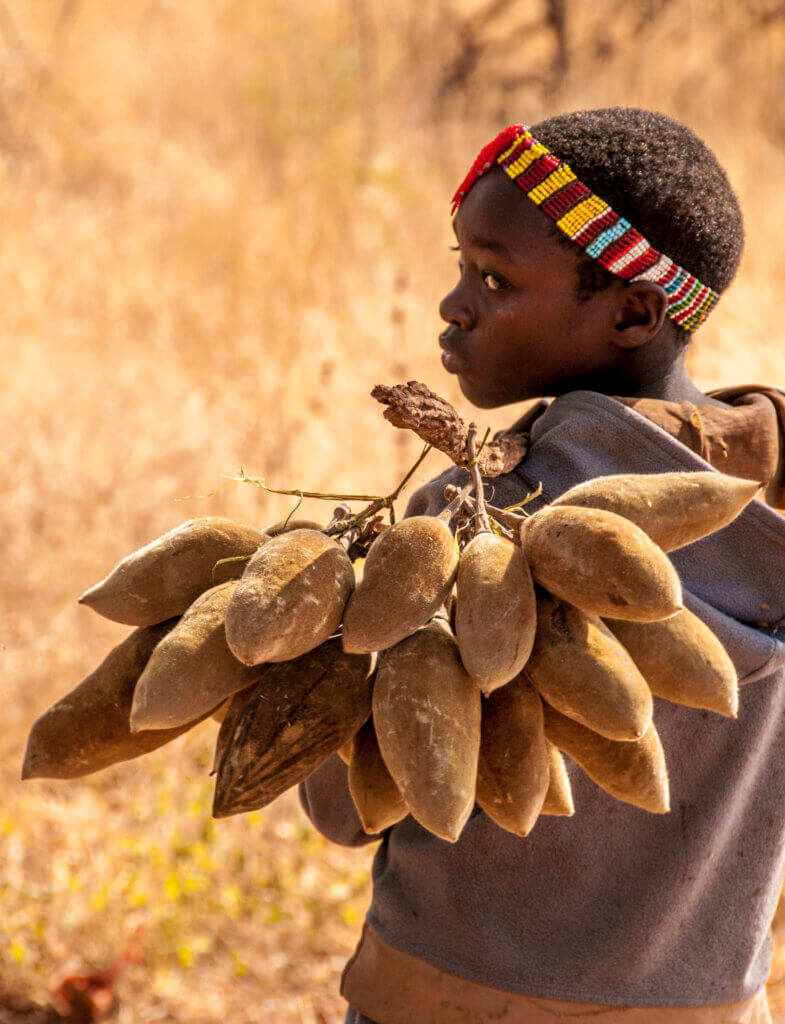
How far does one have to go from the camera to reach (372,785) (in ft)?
3.27

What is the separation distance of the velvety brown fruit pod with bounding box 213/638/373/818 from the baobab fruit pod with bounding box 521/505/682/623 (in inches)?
7.5

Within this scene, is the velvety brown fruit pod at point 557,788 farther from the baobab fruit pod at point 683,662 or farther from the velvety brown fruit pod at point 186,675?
the velvety brown fruit pod at point 186,675

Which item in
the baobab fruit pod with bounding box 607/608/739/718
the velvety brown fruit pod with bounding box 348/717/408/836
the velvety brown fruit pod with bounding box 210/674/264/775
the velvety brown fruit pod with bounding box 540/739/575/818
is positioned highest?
the velvety brown fruit pod with bounding box 210/674/264/775

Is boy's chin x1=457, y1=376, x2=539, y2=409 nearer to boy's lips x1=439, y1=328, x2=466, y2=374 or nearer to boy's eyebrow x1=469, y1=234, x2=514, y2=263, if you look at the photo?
boy's lips x1=439, y1=328, x2=466, y2=374

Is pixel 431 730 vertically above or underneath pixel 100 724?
underneath

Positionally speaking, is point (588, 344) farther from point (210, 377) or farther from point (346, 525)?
point (210, 377)

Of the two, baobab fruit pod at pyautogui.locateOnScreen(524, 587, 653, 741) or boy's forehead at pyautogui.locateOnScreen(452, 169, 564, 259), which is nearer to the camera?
baobab fruit pod at pyautogui.locateOnScreen(524, 587, 653, 741)

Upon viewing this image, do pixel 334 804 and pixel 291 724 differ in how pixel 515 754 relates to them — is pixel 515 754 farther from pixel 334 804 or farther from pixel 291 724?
pixel 334 804

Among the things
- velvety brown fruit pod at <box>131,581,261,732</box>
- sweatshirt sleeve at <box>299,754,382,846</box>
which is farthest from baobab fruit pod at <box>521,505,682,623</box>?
sweatshirt sleeve at <box>299,754,382,846</box>

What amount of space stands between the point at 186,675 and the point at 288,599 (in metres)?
0.11

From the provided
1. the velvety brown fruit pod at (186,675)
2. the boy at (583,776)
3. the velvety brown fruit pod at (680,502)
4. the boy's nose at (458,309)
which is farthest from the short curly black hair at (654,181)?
the velvety brown fruit pod at (186,675)

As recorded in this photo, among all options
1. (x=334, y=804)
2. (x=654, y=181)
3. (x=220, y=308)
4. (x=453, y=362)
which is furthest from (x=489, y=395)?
(x=220, y=308)

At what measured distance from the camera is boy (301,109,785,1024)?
1402 millimetres

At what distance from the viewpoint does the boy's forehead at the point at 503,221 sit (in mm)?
1398
